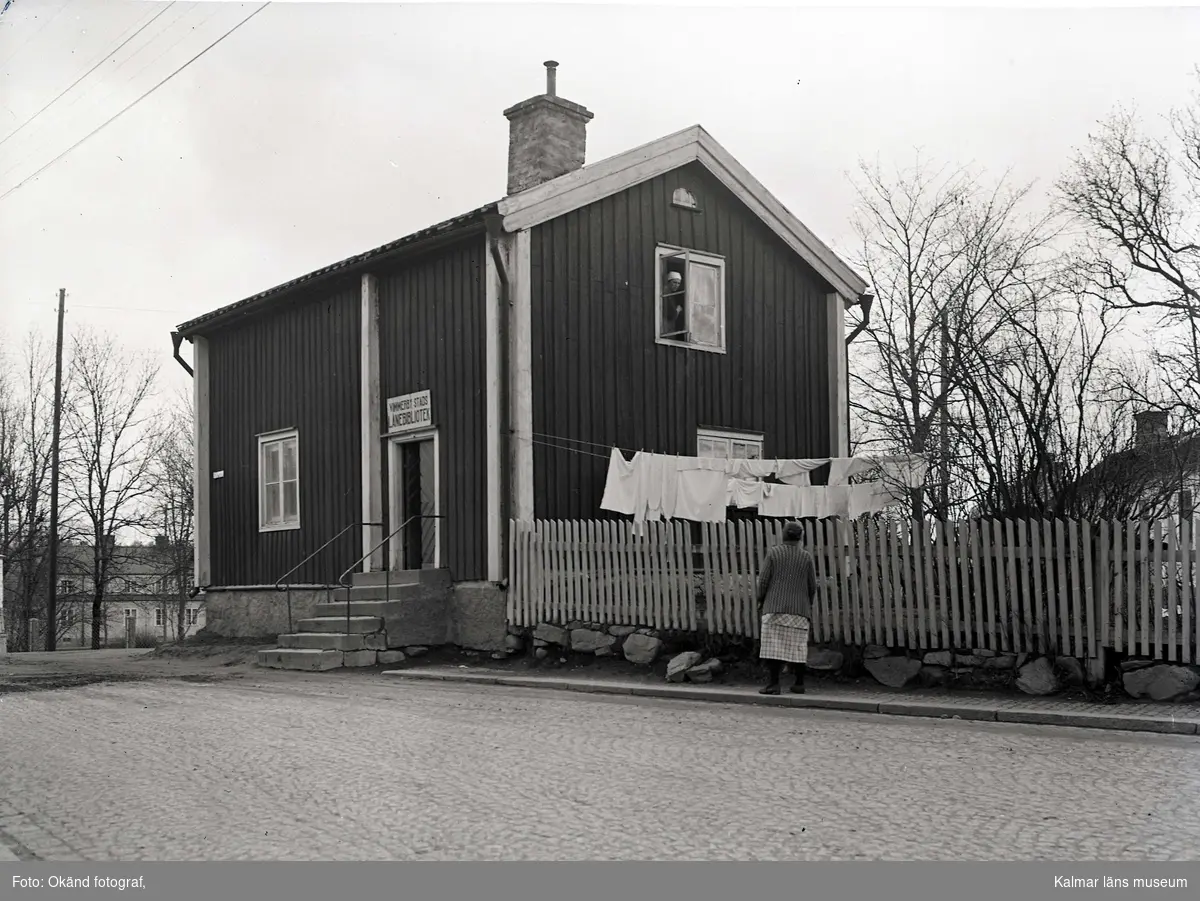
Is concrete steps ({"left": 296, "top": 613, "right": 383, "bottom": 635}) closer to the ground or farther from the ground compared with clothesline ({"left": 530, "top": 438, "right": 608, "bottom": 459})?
closer to the ground

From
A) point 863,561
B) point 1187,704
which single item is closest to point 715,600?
point 863,561

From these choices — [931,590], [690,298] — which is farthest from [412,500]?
[931,590]

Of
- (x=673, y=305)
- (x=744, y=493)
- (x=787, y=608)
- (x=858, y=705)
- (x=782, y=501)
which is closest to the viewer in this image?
(x=858, y=705)

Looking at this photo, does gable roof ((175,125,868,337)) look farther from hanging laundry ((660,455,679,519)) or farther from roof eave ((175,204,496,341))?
hanging laundry ((660,455,679,519))

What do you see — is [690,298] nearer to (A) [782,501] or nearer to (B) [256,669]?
(A) [782,501]

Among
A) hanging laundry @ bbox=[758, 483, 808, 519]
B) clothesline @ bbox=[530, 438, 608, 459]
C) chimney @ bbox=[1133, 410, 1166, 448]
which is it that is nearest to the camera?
chimney @ bbox=[1133, 410, 1166, 448]

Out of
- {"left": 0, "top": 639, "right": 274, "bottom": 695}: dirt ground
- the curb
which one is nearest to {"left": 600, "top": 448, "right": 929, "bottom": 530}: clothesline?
the curb

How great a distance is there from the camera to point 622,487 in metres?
16.5

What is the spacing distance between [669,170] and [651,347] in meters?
2.69

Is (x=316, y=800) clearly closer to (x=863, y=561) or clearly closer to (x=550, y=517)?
(x=863, y=561)

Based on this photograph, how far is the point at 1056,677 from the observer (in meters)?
11.4

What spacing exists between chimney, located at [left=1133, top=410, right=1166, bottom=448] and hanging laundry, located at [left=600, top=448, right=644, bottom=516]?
6.13 meters

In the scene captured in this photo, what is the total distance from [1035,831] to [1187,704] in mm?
5475

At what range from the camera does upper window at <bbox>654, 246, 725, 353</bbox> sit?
734 inches
